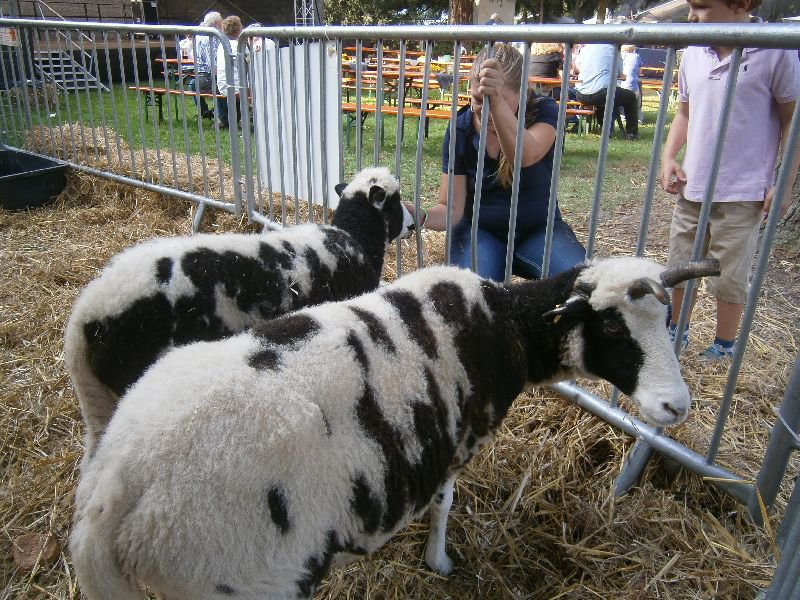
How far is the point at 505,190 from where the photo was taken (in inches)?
127

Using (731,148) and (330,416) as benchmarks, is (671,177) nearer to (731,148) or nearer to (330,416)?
(731,148)

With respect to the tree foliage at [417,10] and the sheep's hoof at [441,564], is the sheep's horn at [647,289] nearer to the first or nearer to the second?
the sheep's hoof at [441,564]

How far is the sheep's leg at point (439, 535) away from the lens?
2.11 m

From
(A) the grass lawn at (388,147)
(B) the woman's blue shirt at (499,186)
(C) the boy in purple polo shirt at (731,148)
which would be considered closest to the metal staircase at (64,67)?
(A) the grass lawn at (388,147)

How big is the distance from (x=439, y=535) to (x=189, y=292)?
4.47 feet

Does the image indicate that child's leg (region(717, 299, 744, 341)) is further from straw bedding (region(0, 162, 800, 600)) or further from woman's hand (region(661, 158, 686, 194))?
woman's hand (region(661, 158, 686, 194))

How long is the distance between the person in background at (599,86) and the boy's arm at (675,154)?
7727 mm

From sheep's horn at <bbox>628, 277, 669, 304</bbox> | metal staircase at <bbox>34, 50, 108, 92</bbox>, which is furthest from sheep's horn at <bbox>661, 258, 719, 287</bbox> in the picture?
metal staircase at <bbox>34, 50, 108, 92</bbox>

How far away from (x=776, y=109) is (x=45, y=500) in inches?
140

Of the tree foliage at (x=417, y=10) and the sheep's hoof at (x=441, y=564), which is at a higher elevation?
the tree foliage at (x=417, y=10)

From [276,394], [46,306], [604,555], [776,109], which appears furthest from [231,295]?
[776,109]

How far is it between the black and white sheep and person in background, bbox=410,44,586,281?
1.98 feet

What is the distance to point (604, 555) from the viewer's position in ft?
7.38

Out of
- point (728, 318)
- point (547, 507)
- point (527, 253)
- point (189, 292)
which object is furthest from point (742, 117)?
point (189, 292)
